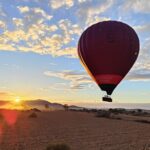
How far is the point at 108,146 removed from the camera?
2297 centimetres

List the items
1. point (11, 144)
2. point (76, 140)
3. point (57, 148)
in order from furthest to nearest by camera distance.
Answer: point (76, 140), point (11, 144), point (57, 148)

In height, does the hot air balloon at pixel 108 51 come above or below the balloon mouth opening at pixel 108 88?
above

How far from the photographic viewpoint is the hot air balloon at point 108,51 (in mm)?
25438

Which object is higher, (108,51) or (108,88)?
(108,51)

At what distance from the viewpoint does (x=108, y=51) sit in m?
25.9

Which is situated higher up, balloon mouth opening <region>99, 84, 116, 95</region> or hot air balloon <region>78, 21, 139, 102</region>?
hot air balloon <region>78, 21, 139, 102</region>

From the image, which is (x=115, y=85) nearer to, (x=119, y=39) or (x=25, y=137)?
(x=119, y=39)

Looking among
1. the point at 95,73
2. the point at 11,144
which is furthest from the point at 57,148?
the point at 95,73

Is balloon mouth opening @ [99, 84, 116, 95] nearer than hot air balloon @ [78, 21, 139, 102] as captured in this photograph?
No

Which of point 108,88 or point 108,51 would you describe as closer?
point 108,88

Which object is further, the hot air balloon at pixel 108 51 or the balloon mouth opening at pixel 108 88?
the balloon mouth opening at pixel 108 88

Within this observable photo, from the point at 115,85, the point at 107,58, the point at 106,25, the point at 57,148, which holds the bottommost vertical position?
the point at 57,148

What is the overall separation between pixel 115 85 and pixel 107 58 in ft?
6.94

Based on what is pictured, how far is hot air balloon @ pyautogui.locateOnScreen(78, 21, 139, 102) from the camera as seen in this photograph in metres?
25.4
